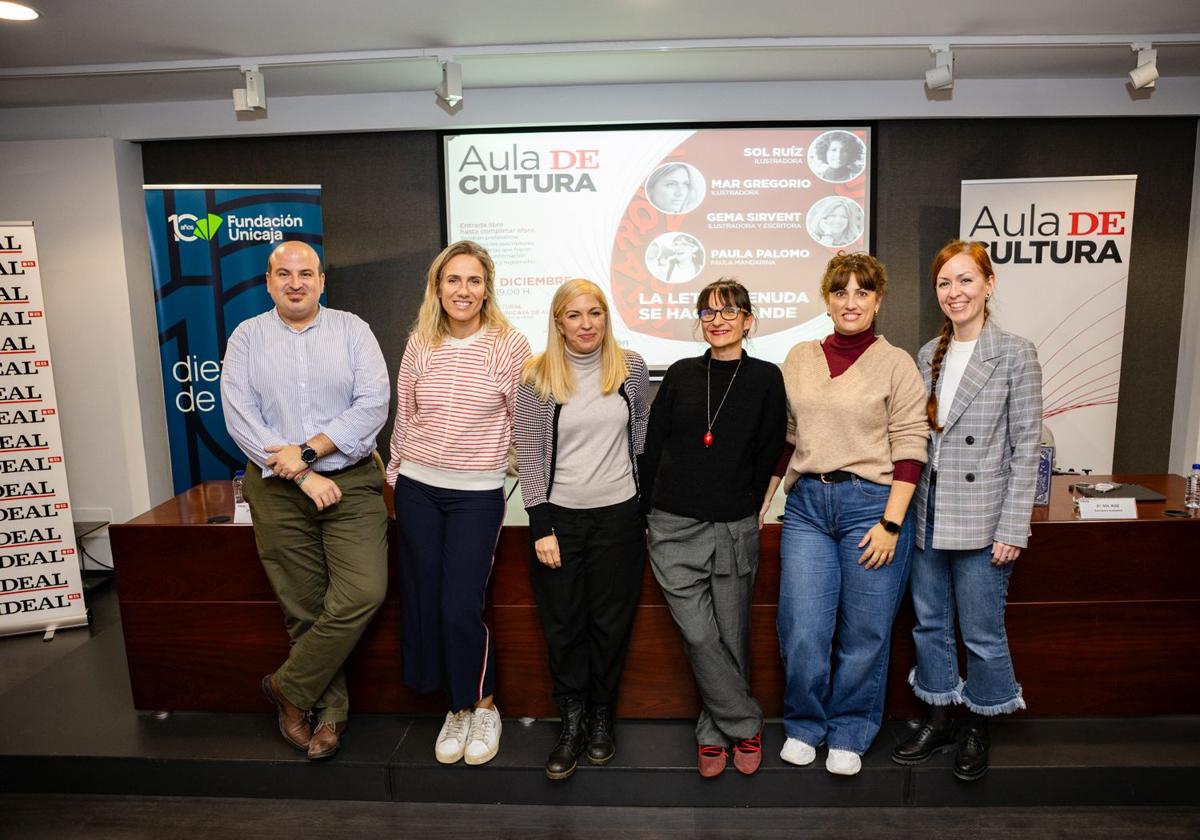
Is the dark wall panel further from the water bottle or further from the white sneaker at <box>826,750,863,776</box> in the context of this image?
the white sneaker at <box>826,750,863,776</box>

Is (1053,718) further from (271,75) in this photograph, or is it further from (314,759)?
(271,75)

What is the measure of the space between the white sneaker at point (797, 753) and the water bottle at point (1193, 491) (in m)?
1.47

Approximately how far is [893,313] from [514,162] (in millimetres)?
2341

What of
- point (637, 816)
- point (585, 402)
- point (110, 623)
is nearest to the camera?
point (585, 402)

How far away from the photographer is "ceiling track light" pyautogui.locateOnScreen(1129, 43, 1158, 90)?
3.24 m

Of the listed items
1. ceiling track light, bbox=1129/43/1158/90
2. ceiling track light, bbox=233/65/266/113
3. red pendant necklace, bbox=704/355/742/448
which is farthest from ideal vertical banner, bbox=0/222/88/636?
ceiling track light, bbox=1129/43/1158/90

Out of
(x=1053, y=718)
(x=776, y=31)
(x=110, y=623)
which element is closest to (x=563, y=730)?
(x=1053, y=718)

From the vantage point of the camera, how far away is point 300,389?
215cm

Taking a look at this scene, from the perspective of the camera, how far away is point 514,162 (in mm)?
4113

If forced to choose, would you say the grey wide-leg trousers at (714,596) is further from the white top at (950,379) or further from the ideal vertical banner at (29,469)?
the ideal vertical banner at (29,469)

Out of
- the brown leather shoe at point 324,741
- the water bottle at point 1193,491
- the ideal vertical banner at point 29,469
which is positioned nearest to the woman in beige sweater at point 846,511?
the water bottle at point 1193,491

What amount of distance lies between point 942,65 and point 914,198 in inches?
36.2

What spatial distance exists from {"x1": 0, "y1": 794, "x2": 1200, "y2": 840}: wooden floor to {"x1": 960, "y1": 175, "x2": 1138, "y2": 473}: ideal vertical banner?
7.99ft

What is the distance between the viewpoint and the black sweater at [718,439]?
6.44 feet
